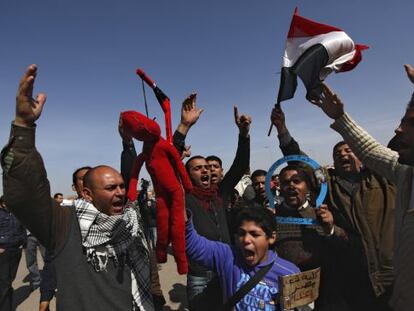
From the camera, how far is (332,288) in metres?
2.27

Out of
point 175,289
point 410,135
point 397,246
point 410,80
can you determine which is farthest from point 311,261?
point 175,289

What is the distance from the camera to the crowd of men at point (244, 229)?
1614 millimetres

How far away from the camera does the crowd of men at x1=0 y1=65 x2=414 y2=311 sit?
1.61 m

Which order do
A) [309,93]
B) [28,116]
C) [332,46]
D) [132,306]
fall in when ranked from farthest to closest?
[332,46], [309,93], [132,306], [28,116]

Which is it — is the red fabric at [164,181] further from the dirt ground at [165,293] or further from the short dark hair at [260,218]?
the dirt ground at [165,293]

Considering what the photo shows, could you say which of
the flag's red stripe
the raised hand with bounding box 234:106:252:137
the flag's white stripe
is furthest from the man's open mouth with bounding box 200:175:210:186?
the flag's red stripe

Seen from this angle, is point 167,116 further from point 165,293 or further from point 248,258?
point 165,293

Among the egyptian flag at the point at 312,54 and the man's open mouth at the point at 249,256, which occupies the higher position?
the egyptian flag at the point at 312,54

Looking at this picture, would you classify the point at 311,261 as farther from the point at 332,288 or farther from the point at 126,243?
the point at 126,243

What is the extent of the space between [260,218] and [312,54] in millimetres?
1998

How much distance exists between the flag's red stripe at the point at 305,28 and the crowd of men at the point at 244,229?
0.95 m

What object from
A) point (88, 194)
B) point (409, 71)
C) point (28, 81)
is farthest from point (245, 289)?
point (409, 71)

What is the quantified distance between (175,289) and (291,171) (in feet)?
14.6

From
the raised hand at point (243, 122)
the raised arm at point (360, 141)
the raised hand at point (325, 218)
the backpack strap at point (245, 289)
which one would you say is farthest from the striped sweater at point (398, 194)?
the raised hand at point (243, 122)
